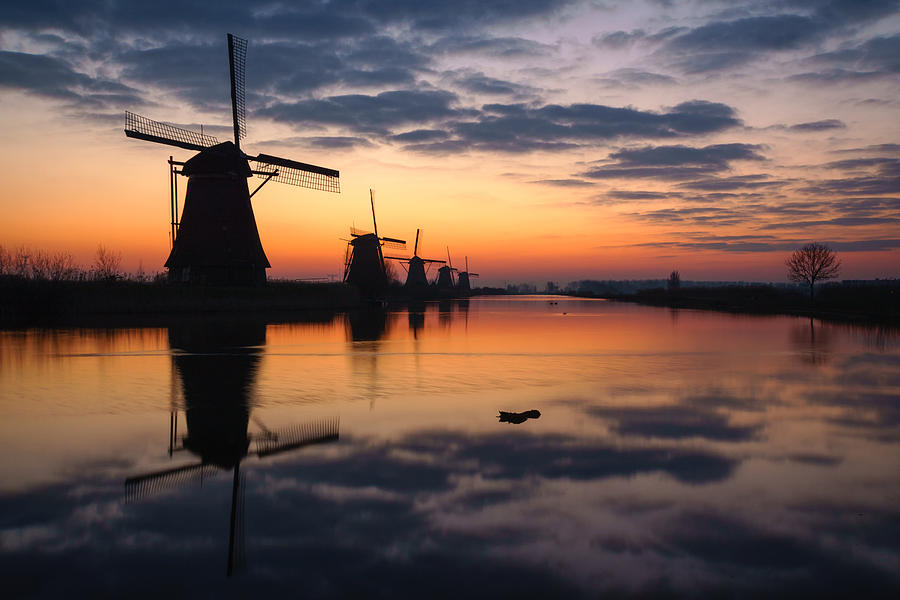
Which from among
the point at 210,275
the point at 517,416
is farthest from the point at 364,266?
the point at 517,416

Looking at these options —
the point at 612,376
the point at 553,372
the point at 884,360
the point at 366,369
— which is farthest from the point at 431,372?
the point at 884,360

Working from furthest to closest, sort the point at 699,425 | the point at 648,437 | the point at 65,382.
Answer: the point at 65,382 < the point at 699,425 < the point at 648,437

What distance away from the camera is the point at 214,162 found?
1510 inches

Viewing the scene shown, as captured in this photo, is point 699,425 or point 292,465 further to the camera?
point 699,425

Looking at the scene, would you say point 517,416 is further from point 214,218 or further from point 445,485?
point 214,218

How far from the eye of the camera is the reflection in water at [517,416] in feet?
33.8

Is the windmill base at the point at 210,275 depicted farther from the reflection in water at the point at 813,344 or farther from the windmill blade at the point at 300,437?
the windmill blade at the point at 300,437

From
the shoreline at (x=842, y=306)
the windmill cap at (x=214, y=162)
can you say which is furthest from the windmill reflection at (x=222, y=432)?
the shoreline at (x=842, y=306)

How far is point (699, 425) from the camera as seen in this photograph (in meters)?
10.1

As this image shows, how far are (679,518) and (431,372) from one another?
425 inches

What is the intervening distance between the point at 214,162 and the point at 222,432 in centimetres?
3234

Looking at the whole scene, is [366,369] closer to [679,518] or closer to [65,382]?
[65,382]

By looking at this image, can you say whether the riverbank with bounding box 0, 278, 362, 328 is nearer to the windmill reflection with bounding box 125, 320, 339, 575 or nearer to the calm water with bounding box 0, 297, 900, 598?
the windmill reflection with bounding box 125, 320, 339, 575

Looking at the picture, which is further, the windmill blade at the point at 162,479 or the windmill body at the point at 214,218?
the windmill body at the point at 214,218
